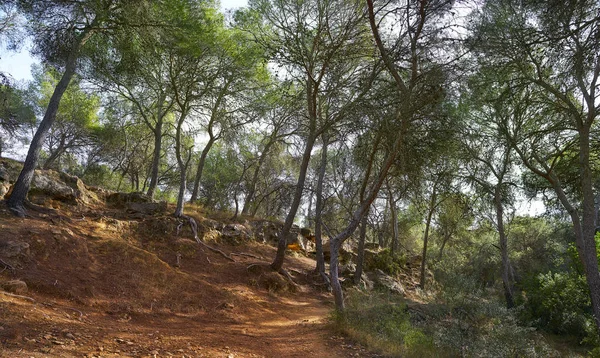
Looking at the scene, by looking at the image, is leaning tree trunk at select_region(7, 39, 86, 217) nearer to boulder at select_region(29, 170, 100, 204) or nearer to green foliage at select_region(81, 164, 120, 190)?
boulder at select_region(29, 170, 100, 204)

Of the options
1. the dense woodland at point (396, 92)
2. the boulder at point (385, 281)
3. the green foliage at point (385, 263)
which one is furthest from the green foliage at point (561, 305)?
the green foliage at point (385, 263)

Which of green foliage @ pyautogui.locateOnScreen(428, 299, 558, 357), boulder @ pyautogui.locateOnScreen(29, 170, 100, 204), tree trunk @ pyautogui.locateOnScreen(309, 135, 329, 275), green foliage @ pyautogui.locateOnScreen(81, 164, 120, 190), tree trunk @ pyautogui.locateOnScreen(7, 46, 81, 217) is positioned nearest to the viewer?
green foliage @ pyautogui.locateOnScreen(428, 299, 558, 357)

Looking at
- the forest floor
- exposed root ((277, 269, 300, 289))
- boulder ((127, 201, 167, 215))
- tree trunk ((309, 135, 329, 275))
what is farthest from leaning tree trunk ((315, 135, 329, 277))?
boulder ((127, 201, 167, 215))

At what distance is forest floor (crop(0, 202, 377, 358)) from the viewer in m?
4.68

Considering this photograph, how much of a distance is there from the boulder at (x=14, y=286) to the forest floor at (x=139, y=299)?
55 mm

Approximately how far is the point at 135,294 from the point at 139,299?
20 cm

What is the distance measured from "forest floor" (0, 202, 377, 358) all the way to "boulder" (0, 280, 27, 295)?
5 centimetres

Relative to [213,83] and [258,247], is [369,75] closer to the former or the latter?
[213,83]

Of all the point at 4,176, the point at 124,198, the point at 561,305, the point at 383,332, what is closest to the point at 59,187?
the point at 4,176

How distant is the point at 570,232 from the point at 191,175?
2546 centimetres

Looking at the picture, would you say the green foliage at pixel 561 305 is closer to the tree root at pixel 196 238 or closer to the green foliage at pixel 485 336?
the green foliage at pixel 485 336

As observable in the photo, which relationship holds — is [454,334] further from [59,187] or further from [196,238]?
[59,187]

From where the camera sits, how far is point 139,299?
740 centimetres

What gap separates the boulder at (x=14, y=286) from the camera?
5.54 meters
